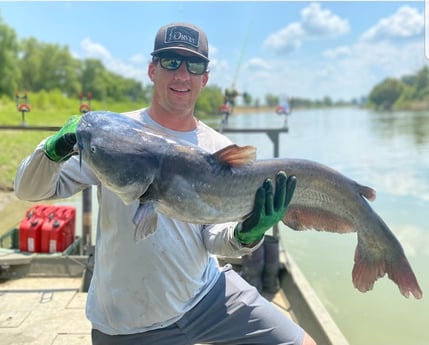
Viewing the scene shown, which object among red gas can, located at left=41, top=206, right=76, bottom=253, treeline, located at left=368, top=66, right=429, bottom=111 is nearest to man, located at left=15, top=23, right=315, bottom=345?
red gas can, located at left=41, top=206, right=76, bottom=253

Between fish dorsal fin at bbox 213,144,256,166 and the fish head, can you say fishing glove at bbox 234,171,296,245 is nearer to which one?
fish dorsal fin at bbox 213,144,256,166

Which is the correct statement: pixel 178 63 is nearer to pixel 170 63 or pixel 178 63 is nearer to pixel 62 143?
pixel 170 63

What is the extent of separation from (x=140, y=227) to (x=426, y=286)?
22.8ft

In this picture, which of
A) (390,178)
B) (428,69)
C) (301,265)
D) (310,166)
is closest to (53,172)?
(310,166)

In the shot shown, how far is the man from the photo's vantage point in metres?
1.99

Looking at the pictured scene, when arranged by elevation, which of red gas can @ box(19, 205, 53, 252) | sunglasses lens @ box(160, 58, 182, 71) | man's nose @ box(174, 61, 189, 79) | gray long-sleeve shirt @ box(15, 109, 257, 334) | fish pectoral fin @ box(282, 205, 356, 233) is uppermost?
sunglasses lens @ box(160, 58, 182, 71)

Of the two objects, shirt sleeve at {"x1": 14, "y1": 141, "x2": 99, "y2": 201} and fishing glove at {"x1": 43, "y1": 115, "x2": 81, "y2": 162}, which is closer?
fishing glove at {"x1": 43, "y1": 115, "x2": 81, "y2": 162}

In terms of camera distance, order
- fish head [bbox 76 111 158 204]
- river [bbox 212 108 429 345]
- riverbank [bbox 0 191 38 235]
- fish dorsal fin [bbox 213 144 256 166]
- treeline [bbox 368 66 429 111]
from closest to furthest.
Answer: fish head [bbox 76 111 158 204]
fish dorsal fin [bbox 213 144 256 166]
river [bbox 212 108 429 345]
riverbank [bbox 0 191 38 235]
treeline [bbox 368 66 429 111]

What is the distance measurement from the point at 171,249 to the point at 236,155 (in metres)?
0.70

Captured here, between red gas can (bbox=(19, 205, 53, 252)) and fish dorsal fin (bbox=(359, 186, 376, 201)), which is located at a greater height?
fish dorsal fin (bbox=(359, 186, 376, 201))

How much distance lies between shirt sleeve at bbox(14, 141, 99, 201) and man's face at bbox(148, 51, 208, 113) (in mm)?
630

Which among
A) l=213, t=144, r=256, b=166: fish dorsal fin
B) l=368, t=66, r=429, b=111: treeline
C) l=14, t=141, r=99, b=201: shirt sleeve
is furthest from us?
l=368, t=66, r=429, b=111: treeline

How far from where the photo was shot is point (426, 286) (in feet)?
23.2

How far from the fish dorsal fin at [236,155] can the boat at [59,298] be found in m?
2.19
